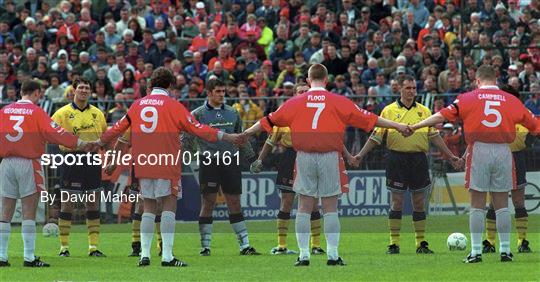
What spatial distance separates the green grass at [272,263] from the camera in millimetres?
15258

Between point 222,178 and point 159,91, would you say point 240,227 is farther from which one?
point 159,91

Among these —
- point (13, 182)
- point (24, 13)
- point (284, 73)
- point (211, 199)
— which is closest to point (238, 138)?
point (211, 199)

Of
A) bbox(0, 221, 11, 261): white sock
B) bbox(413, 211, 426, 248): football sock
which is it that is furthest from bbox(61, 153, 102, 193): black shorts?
bbox(413, 211, 426, 248): football sock

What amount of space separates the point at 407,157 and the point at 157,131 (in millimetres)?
4438

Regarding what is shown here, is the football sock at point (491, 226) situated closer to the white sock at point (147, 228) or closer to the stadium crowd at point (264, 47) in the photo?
the white sock at point (147, 228)

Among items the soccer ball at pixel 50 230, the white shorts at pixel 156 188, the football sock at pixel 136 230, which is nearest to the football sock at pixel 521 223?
the white shorts at pixel 156 188

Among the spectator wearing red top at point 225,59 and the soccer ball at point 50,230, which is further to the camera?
the spectator wearing red top at point 225,59

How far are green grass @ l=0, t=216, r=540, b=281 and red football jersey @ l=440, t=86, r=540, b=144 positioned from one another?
1.62 metres

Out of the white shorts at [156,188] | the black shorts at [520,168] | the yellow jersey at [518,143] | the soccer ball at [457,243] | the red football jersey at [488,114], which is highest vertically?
the red football jersey at [488,114]

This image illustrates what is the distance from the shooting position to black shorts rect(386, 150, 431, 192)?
62.6ft

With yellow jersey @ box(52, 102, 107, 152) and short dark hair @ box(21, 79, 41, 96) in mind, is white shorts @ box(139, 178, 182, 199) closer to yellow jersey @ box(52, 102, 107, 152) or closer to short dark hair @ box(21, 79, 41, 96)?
short dark hair @ box(21, 79, 41, 96)

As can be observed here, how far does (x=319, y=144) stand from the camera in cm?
1598

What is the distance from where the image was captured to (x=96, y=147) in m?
17.6

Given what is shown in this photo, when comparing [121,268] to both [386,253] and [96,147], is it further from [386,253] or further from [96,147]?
[386,253]
